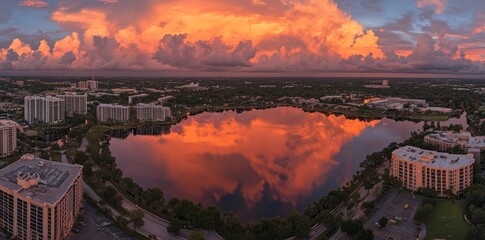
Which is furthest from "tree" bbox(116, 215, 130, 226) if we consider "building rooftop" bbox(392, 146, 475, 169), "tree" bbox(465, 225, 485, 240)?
"building rooftop" bbox(392, 146, 475, 169)

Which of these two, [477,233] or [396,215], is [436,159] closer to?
[396,215]

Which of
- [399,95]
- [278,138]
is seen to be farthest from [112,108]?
[399,95]

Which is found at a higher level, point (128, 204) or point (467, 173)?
point (467, 173)

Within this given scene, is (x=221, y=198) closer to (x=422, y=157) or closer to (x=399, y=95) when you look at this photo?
(x=422, y=157)

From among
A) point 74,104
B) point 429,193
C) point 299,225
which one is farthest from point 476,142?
point 74,104

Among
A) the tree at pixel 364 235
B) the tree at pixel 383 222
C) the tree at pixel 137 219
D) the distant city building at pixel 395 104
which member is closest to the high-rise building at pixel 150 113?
the tree at pixel 137 219

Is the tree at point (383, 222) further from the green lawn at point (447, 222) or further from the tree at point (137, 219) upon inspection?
the tree at point (137, 219)

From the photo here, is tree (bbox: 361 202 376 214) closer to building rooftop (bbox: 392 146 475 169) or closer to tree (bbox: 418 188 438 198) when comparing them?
tree (bbox: 418 188 438 198)
